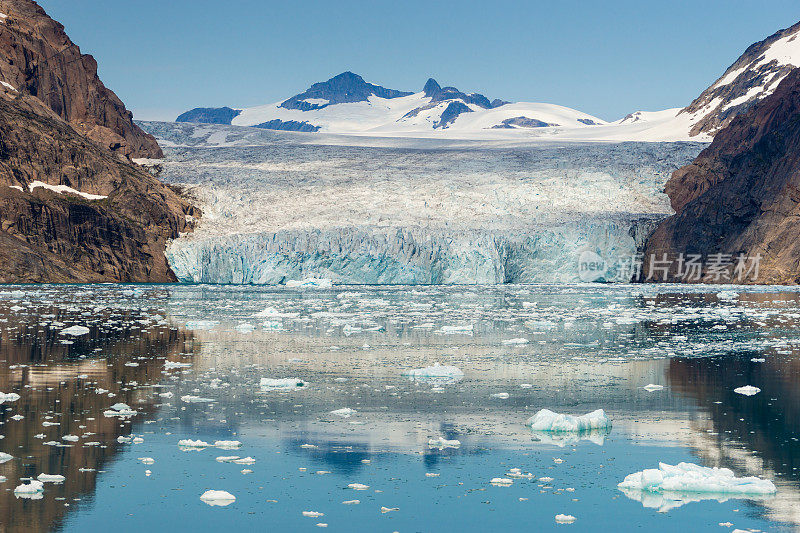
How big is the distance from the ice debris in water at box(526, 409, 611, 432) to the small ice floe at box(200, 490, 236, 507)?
329 centimetres

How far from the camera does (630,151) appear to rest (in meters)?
52.1

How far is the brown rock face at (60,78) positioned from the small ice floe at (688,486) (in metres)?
46.4

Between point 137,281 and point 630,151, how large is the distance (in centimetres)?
2892

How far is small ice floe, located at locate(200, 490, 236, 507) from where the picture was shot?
20.6ft

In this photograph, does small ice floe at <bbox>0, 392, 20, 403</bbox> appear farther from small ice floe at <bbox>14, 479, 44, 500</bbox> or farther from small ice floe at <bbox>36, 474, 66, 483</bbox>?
small ice floe at <bbox>14, 479, 44, 500</bbox>

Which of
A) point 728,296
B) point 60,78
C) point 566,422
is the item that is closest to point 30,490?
point 566,422

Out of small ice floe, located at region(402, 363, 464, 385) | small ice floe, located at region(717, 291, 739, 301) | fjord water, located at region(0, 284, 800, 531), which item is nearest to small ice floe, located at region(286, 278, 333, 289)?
small ice floe, located at region(717, 291, 739, 301)

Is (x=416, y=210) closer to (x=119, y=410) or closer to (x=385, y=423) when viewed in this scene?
(x=119, y=410)

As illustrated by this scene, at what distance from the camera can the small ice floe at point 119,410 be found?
9.03 m

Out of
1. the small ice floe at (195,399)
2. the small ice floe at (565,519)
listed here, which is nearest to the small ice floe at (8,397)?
the small ice floe at (195,399)

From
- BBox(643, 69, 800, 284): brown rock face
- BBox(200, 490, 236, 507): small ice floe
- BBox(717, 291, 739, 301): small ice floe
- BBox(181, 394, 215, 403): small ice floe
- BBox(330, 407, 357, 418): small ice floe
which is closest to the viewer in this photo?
BBox(200, 490, 236, 507): small ice floe

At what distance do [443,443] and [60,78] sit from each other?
4901 cm

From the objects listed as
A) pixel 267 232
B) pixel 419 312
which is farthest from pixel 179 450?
pixel 267 232

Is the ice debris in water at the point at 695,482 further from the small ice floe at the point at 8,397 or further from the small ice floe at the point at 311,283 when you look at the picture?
the small ice floe at the point at 311,283
